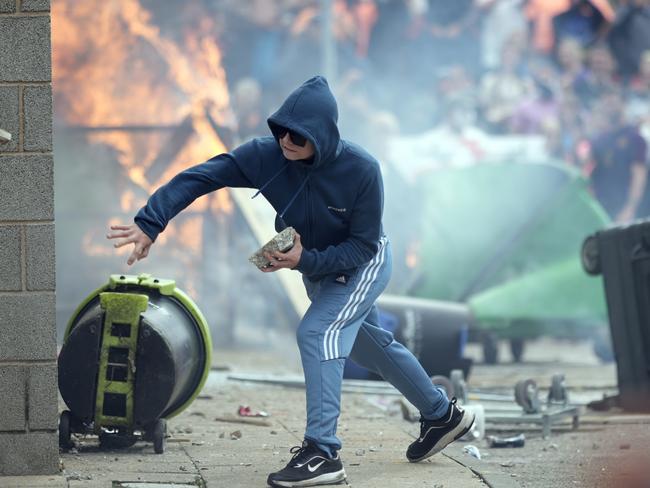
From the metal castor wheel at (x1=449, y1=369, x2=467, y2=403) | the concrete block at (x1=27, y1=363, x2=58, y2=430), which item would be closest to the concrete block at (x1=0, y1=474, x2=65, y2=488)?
the concrete block at (x1=27, y1=363, x2=58, y2=430)

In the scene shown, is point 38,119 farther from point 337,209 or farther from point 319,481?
point 319,481

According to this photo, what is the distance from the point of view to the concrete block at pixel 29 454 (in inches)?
216

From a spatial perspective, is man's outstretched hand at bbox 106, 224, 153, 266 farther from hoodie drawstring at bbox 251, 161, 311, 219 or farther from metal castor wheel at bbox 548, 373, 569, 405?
metal castor wheel at bbox 548, 373, 569, 405

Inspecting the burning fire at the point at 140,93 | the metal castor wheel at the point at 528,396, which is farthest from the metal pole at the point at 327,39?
the metal castor wheel at the point at 528,396

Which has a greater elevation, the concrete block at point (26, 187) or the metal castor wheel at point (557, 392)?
the concrete block at point (26, 187)

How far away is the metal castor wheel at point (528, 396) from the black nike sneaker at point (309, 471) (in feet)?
9.45

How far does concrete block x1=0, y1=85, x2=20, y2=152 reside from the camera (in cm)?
550

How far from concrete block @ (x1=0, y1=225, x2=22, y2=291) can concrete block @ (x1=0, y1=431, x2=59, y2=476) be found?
23.2 inches

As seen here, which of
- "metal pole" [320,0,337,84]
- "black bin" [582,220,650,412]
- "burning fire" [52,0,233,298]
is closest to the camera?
"black bin" [582,220,650,412]

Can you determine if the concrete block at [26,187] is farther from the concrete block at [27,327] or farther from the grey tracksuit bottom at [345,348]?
the grey tracksuit bottom at [345,348]

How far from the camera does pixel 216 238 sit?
17781mm

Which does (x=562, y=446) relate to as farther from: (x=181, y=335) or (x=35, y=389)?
(x=35, y=389)

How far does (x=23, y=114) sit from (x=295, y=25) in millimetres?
14530

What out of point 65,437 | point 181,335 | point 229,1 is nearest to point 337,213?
point 181,335
